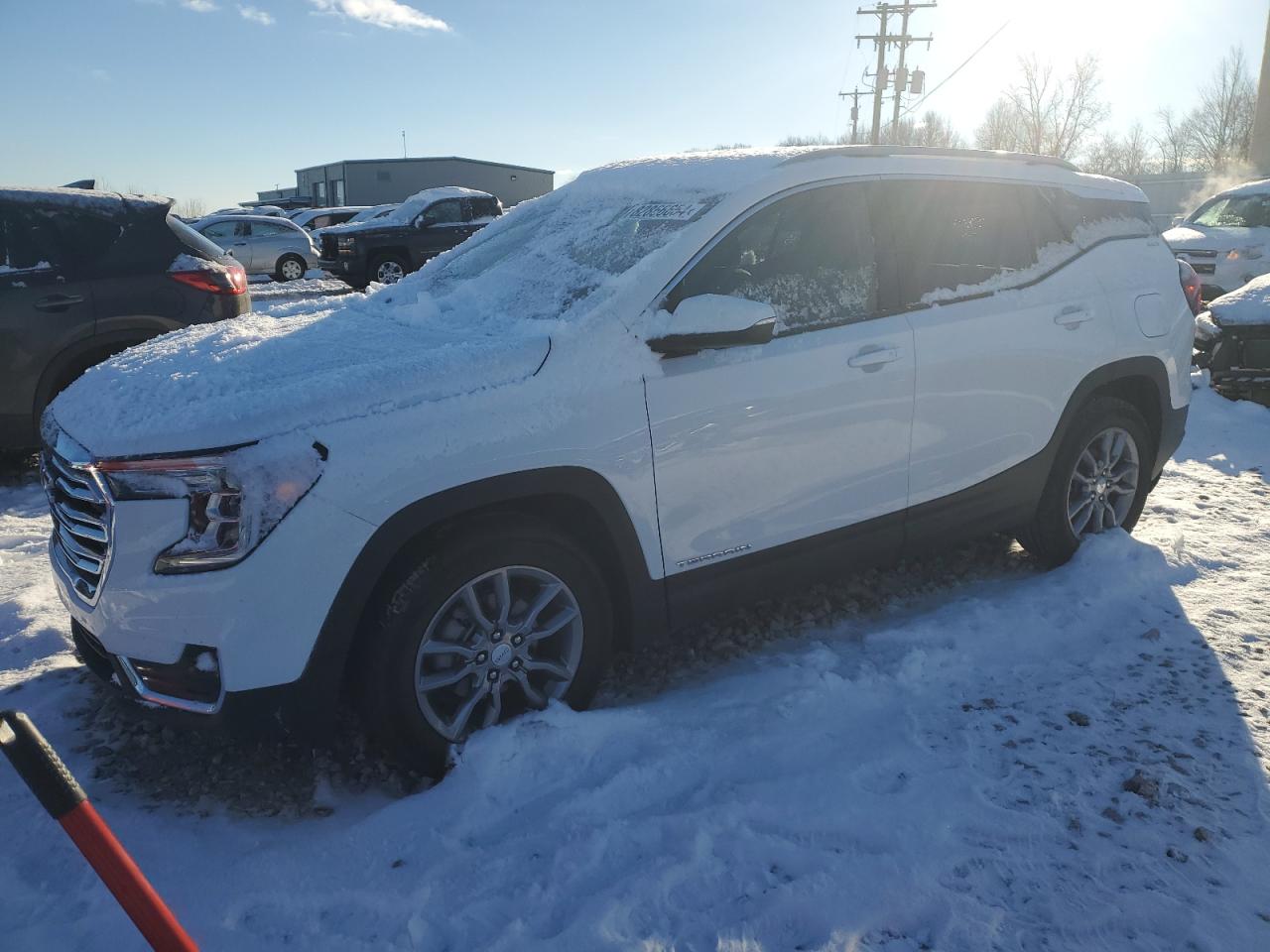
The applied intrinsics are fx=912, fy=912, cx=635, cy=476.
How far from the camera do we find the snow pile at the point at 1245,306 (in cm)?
730

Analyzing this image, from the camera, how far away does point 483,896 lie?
2.30 meters

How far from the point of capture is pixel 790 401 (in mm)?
3174

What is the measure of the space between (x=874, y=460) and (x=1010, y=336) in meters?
0.89

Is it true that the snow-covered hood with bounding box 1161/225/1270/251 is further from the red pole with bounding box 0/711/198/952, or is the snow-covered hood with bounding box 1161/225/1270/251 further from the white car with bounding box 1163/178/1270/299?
the red pole with bounding box 0/711/198/952

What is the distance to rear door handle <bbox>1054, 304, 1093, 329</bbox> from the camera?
3924mm

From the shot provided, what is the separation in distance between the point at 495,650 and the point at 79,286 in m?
4.58

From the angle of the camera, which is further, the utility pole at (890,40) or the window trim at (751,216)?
the utility pole at (890,40)

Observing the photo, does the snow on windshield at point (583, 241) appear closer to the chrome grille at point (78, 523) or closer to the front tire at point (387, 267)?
the chrome grille at point (78, 523)

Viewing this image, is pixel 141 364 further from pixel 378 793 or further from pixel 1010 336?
pixel 1010 336

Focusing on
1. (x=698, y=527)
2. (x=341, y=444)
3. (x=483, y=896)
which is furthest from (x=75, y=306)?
(x=483, y=896)

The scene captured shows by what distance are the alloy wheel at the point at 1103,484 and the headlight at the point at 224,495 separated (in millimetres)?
3422

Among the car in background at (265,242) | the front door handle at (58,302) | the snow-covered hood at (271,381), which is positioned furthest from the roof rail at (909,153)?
the car in background at (265,242)

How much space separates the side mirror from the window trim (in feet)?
0.38

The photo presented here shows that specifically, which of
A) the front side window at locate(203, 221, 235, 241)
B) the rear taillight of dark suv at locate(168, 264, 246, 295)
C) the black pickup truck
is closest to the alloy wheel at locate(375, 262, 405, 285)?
the black pickup truck
